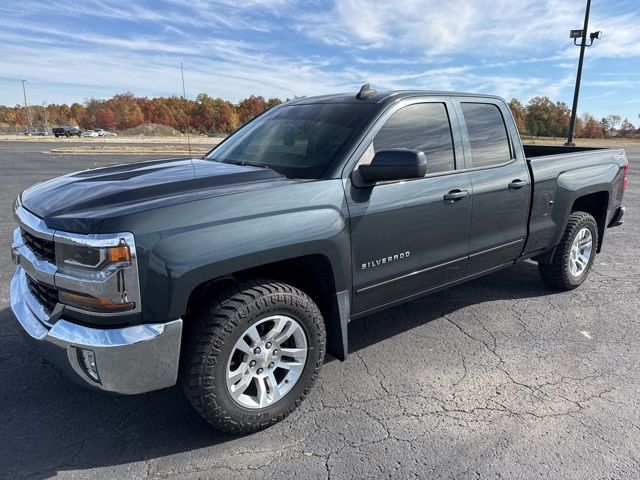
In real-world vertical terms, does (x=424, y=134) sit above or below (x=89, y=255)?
above

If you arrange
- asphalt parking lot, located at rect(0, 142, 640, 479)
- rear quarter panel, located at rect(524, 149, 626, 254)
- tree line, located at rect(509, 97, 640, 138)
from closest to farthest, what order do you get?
asphalt parking lot, located at rect(0, 142, 640, 479) < rear quarter panel, located at rect(524, 149, 626, 254) < tree line, located at rect(509, 97, 640, 138)

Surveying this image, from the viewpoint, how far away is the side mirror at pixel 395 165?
283 centimetres

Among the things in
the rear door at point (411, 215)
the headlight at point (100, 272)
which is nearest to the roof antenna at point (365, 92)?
the rear door at point (411, 215)

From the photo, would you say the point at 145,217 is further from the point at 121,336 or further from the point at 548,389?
the point at 548,389

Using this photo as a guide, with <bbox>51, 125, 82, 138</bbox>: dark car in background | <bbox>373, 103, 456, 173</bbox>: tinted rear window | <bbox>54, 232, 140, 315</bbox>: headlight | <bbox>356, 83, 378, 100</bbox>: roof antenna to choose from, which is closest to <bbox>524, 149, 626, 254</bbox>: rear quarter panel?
<bbox>373, 103, 456, 173</bbox>: tinted rear window

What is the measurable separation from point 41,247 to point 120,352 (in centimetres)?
77

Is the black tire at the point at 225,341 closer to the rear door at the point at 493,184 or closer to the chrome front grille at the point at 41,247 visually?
the chrome front grille at the point at 41,247

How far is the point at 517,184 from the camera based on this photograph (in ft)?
13.2

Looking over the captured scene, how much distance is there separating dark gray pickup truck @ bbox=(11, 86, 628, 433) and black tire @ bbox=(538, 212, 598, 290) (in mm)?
778

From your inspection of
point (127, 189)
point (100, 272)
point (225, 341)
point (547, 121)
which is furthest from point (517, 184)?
point (547, 121)

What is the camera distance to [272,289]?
260 cm

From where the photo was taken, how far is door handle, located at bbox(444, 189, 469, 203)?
3.44 m

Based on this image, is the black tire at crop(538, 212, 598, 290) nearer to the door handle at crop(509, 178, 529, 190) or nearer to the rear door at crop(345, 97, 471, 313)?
the door handle at crop(509, 178, 529, 190)

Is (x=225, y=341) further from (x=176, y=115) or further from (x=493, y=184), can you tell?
(x=176, y=115)
